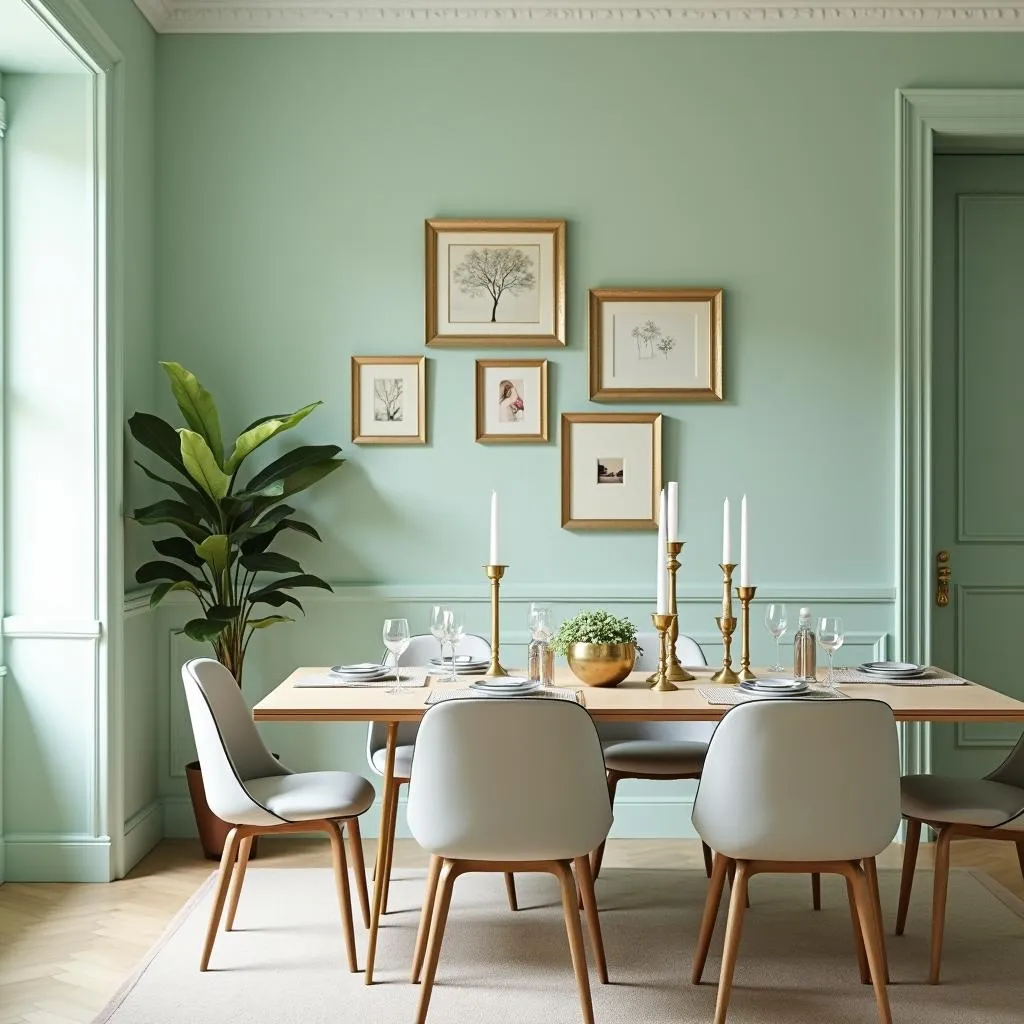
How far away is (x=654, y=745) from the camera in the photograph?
11.3 feet

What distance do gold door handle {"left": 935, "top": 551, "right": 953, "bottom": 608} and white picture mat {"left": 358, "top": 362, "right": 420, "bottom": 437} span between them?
208 cm

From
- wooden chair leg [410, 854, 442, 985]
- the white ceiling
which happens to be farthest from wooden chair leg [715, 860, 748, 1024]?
the white ceiling

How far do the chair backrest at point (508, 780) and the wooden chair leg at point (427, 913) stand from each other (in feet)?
0.26

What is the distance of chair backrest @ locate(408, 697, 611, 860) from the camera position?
2.36 m

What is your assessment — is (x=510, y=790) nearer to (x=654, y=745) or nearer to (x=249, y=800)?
(x=249, y=800)

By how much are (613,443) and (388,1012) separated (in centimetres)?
219

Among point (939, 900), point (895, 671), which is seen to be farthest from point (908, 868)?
point (895, 671)

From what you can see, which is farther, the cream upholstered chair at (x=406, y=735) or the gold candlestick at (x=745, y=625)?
the cream upholstered chair at (x=406, y=735)

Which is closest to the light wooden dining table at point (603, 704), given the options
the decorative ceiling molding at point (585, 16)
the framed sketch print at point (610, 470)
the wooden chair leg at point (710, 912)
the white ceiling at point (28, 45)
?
the wooden chair leg at point (710, 912)

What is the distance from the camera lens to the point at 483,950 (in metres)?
2.99

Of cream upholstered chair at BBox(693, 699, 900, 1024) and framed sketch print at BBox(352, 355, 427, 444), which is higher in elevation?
framed sketch print at BBox(352, 355, 427, 444)

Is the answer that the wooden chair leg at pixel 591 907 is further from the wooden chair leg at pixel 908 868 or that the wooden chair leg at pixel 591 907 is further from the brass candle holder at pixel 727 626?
the wooden chair leg at pixel 908 868

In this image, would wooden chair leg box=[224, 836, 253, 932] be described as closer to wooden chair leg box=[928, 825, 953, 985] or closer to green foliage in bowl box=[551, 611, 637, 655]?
green foliage in bowl box=[551, 611, 637, 655]

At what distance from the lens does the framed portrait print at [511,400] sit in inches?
163
